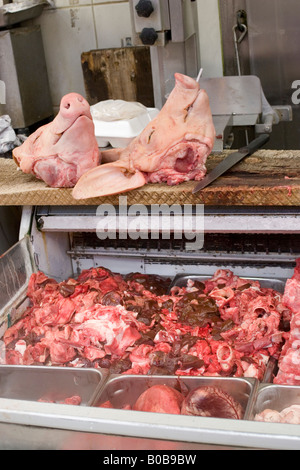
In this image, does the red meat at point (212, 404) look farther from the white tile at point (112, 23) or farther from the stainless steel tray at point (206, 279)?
the white tile at point (112, 23)

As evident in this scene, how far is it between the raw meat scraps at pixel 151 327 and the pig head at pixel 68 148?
0.56 metres

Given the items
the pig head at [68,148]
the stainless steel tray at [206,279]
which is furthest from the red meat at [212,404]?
the pig head at [68,148]

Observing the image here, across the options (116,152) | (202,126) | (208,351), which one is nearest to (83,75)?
(116,152)

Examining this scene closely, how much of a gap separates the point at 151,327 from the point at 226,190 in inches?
28.8

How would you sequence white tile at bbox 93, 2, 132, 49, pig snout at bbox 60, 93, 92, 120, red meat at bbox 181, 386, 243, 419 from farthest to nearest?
white tile at bbox 93, 2, 132, 49
pig snout at bbox 60, 93, 92, 120
red meat at bbox 181, 386, 243, 419

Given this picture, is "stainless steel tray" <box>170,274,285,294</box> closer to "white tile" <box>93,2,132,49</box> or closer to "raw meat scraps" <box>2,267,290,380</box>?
"raw meat scraps" <box>2,267,290,380</box>

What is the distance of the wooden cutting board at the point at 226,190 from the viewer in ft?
8.39

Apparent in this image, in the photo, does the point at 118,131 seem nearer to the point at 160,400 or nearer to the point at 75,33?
the point at 160,400

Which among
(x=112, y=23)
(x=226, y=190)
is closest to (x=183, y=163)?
(x=226, y=190)

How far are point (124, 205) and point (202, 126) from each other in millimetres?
537

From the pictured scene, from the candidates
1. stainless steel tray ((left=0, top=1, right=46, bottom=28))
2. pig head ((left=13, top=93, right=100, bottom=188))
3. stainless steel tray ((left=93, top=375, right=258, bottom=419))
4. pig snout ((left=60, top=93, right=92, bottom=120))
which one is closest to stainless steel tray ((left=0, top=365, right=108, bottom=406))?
stainless steel tray ((left=93, top=375, right=258, bottom=419))

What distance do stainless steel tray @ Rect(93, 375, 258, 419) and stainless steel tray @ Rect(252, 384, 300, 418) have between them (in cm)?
6

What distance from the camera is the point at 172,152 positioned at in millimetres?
2807

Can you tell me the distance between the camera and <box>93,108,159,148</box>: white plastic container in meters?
3.55
